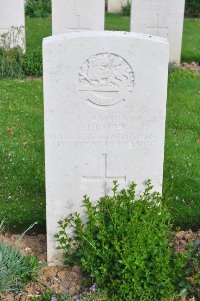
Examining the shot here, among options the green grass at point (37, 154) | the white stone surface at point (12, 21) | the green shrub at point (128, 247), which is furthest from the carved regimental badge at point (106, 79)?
the white stone surface at point (12, 21)

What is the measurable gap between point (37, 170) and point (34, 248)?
1.40 m

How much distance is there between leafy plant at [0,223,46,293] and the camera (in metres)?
3.72

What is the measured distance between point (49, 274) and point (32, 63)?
19.3 ft

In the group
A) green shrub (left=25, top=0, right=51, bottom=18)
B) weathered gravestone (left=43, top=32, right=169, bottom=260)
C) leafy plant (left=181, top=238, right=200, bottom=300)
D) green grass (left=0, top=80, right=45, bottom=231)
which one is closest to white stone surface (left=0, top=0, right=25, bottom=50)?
green grass (left=0, top=80, right=45, bottom=231)

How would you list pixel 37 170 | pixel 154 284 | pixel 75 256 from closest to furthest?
1. pixel 154 284
2. pixel 75 256
3. pixel 37 170

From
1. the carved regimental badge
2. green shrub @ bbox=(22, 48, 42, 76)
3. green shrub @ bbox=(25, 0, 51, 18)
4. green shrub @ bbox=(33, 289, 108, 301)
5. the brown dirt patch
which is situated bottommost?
the brown dirt patch

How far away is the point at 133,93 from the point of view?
12.6ft

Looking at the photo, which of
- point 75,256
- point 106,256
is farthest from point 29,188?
point 106,256

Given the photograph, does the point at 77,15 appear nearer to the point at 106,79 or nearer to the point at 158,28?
the point at 158,28

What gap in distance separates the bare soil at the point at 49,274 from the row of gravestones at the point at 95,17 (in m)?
6.01

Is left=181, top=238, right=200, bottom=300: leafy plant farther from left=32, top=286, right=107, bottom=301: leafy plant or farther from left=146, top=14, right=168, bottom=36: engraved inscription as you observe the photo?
left=146, top=14, right=168, bottom=36: engraved inscription

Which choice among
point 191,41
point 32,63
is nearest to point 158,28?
point 191,41

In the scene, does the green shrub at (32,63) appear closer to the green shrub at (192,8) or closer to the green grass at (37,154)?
the green grass at (37,154)

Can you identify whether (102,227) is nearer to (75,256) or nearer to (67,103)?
(75,256)
